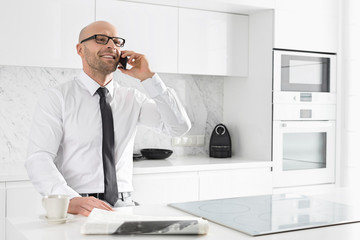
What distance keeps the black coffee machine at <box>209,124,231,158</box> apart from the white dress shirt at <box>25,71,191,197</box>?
154 centimetres

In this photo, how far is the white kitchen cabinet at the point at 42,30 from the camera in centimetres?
307

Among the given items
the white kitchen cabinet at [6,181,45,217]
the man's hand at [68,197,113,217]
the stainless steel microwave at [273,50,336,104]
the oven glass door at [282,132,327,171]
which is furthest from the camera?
the oven glass door at [282,132,327,171]

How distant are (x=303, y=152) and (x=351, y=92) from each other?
654 mm

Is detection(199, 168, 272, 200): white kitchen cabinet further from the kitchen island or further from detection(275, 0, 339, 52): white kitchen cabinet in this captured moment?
the kitchen island

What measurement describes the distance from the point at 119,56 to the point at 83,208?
33.1 inches

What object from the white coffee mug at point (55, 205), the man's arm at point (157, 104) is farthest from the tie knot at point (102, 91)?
the white coffee mug at point (55, 205)

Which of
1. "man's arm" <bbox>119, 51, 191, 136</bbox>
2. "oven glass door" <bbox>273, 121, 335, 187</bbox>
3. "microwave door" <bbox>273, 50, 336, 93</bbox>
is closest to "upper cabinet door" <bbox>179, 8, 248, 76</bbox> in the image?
"microwave door" <bbox>273, 50, 336, 93</bbox>

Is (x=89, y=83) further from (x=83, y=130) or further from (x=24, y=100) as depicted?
(x=24, y=100)

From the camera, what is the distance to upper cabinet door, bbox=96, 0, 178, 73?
3.42 metres

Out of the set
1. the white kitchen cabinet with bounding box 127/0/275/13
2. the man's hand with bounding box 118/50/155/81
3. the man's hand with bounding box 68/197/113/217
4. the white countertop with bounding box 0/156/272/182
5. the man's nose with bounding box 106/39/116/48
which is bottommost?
the white countertop with bounding box 0/156/272/182

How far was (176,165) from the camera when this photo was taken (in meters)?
3.46

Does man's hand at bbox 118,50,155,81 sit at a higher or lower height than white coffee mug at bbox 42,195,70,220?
higher

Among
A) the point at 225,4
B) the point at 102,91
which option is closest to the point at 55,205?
the point at 102,91

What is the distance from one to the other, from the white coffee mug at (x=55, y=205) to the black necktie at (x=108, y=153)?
71 cm
